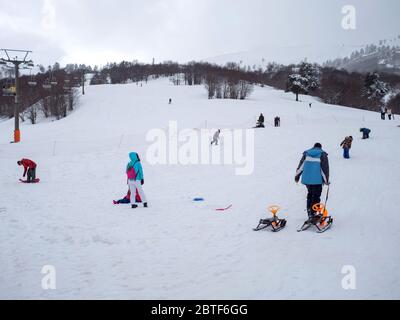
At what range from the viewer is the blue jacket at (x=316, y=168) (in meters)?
8.16

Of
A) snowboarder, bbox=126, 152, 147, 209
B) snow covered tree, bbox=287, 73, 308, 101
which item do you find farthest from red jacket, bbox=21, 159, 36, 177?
snow covered tree, bbox=287, 73, 308, 101

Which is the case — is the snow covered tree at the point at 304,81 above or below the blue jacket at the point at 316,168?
above

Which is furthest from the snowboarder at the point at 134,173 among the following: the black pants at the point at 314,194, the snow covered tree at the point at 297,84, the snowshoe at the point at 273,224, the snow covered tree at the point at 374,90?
the snow covered tree at the point at 374,90

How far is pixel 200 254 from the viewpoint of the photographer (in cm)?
666

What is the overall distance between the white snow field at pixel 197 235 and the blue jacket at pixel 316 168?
119cm

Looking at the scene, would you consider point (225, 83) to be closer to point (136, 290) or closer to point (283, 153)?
point (283, 153)

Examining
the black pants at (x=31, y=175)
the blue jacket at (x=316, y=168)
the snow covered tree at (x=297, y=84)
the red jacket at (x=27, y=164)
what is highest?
the snow covered tree at (x=297, y=84)

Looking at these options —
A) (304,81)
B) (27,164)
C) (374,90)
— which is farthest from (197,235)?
(374,90)

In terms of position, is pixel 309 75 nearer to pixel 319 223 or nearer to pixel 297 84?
pixel 297 84

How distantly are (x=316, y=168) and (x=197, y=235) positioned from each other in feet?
11.1

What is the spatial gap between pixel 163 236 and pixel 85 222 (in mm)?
2392

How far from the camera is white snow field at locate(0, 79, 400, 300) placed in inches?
209

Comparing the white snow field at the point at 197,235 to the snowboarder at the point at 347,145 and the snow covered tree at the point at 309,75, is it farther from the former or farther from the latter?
the snow covered tree at the point at 309,75

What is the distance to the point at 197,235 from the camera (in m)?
7.85
